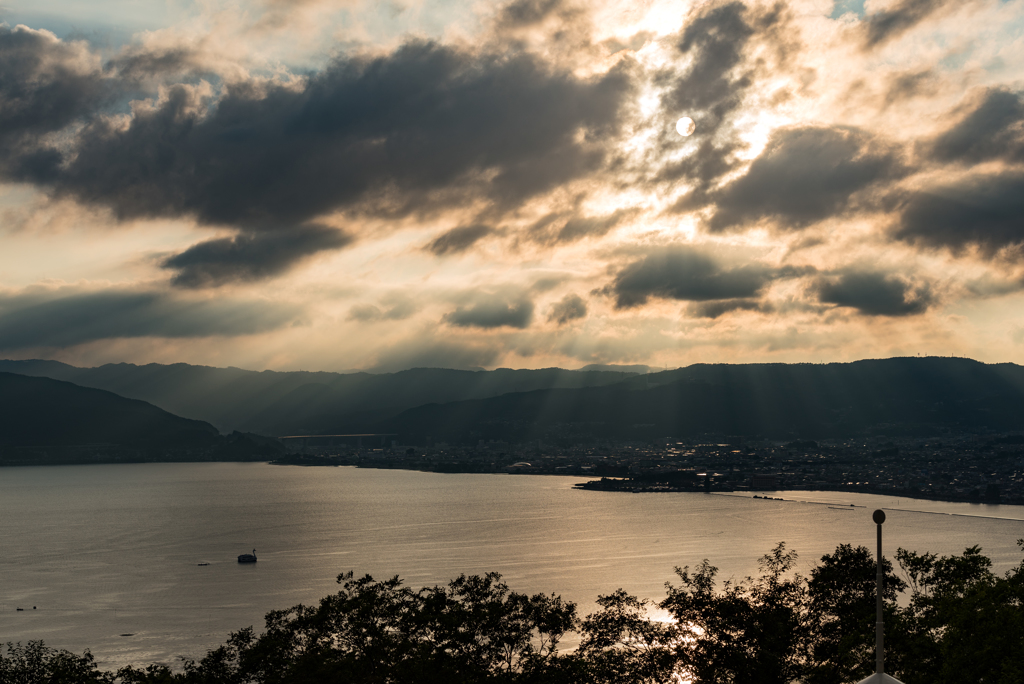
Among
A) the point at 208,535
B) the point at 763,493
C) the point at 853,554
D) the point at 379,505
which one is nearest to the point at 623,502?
the point at 763,493

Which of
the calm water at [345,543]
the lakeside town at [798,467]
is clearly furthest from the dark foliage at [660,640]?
the lakeside town at [798,467]

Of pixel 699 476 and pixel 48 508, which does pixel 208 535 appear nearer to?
pixel 48 508

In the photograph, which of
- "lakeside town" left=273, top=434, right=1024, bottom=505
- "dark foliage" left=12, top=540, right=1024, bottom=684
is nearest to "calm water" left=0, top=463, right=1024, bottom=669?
"lakeside town" left=273, top=434, right=1024, bottom=505

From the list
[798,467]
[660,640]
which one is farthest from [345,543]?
[798,467]

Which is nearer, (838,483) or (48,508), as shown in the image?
(48,508)

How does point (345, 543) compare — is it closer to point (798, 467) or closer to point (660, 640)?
point (660, 640)

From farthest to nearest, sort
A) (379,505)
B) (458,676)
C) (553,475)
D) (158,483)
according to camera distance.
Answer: (553,475)
(158,483)
(379,505)
(458,676)
